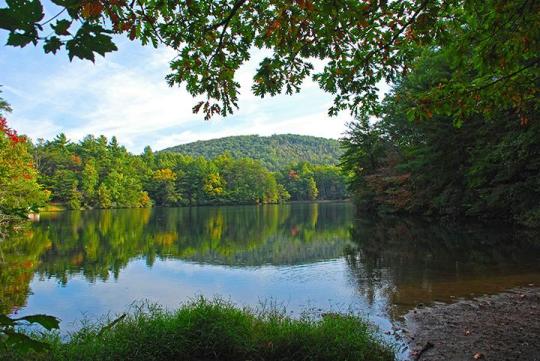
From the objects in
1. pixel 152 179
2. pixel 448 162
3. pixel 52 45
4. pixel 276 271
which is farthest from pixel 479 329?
pixel 152 179

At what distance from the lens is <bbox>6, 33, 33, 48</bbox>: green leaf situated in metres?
1.21

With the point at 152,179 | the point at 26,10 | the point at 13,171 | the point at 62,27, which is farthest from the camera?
the point at 152,179

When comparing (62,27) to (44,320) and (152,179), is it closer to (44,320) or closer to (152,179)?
(44,320)

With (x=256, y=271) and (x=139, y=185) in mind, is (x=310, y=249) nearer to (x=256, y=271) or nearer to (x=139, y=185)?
(x=256, y=271)

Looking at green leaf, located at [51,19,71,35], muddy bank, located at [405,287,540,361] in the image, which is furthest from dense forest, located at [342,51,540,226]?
green leaf, located at [51,19,71,35]

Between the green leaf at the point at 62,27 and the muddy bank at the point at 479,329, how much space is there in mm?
6232

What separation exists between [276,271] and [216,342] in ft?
30.2

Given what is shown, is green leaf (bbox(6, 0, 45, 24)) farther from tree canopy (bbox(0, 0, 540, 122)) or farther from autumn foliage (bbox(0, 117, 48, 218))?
autumn foliage (bbox(0, 117, 48, 218))

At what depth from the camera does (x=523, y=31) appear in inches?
164

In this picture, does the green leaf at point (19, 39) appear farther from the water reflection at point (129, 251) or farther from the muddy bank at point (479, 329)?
the water reflection at point (129, 251)

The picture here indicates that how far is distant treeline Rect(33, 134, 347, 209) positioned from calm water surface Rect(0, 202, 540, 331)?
48943 millimetres

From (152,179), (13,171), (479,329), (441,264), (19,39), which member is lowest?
(441,264)

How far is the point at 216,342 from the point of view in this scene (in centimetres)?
557

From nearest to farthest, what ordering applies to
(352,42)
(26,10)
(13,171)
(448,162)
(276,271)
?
(26,10)
(352,42)
(276,271)
(13,171)
(448,162)
